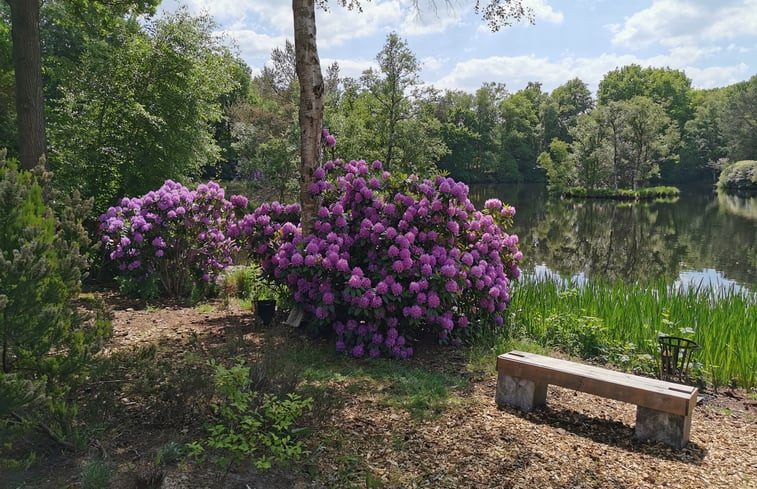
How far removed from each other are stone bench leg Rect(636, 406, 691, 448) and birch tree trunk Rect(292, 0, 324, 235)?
3295 millimetres

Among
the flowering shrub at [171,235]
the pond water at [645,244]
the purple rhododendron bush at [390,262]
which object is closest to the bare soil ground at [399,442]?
the purple rhododendron bush at [390,262]

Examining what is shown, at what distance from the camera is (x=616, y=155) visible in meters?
42.8

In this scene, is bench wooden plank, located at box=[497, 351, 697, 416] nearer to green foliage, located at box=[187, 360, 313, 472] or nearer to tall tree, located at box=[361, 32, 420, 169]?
green foliage, located at box=[187, 360, 313, 472]

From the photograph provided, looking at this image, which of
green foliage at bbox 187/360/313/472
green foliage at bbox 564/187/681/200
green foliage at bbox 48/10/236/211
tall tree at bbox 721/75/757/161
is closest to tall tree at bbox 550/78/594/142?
tall tree at bbox 721/75/757/161

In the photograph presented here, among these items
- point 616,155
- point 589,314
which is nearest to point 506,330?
point 589,314

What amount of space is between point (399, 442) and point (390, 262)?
81.5 inches

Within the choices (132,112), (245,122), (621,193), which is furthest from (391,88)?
(621,193)

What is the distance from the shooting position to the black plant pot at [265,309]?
541 centimetres

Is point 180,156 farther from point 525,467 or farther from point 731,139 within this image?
point 731,139

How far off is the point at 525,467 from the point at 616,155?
45104 mm

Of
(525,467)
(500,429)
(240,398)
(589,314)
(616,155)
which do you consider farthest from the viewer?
(616,155)

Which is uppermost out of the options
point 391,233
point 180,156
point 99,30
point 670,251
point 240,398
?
point 99,30

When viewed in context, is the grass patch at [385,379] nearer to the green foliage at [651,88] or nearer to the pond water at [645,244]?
the pond water at [645,244]

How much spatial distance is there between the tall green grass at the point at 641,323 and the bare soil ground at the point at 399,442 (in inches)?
35.6
